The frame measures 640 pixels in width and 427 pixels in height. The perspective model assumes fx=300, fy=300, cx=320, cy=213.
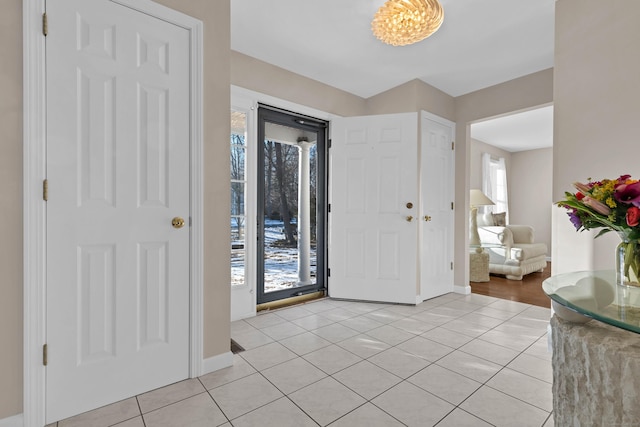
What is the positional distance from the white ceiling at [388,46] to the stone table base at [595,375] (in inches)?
88.3

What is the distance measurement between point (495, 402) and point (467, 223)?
253cm

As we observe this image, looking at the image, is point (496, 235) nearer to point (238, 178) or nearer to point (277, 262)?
point (277, 262)

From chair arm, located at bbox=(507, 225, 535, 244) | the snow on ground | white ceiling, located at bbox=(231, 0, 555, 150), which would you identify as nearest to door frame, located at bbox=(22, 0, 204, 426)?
white ceiling, located at bbox=(231, 0, 555, 150)

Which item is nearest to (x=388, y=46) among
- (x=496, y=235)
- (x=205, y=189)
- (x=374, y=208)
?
(x=374, y=208)

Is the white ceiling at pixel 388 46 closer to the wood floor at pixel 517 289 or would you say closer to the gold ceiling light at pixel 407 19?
the gold ceiling light at pixel 407 19

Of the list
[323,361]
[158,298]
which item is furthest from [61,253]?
[323,361]

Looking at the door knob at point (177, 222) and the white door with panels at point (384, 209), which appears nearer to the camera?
the door knob at point (177, 222)

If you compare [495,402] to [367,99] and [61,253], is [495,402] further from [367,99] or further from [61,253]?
[367,99]

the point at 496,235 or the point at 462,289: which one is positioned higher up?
the point at 496,235

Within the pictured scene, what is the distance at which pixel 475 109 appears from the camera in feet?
12.1

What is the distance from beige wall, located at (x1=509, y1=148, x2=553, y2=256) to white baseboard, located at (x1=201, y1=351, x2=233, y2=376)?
7255 mm

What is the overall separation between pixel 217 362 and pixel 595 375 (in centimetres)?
182

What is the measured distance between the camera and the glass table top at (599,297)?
32.7 inches
